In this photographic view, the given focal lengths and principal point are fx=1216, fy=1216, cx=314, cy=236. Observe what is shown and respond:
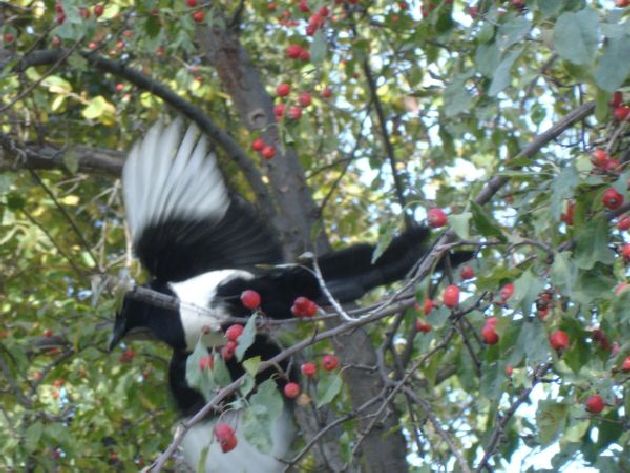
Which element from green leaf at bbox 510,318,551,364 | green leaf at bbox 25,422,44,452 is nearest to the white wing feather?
green leaf at bbox 25,422,44,452

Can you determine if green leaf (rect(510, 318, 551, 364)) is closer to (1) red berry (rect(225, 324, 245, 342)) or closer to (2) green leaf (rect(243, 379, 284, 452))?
(2) green leaf (rect(243, 379, 284, 452))

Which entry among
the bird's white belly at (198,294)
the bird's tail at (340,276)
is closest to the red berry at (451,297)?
the bird's tail at (340,276)

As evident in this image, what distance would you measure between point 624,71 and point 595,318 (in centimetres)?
81

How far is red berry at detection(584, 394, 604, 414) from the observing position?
2.00m

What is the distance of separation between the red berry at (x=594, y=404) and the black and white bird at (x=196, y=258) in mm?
1428

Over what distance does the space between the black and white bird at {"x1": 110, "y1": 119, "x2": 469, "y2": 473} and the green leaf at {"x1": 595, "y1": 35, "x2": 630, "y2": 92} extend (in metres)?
1.77

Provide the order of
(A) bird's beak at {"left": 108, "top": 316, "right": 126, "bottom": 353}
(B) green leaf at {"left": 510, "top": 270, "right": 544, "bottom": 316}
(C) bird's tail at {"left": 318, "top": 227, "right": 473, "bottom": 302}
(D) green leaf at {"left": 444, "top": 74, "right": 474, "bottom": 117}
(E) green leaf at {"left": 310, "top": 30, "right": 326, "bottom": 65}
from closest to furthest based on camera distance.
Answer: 1. (B) green leaf at {"left": 510, "top": 270, "right": 544, "bottom": 316}
2. (D) green leaf at {"left": 444, "top": 74, "right": 474, "bottom": 117}
3. (E) green leaf at {"left": 310, "top": 30, "right": 326, "bottom": 65}
4. (C) bird's tail at {"left": 318, "top": 227, "right": 473, "bottom": 302}
5. (A) bird's beak at {"left": 108, "top": 316, "right": 126, "bottom": 353}

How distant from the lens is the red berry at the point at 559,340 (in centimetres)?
183

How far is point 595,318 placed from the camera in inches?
93.4

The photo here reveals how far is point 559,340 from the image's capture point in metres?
1.83

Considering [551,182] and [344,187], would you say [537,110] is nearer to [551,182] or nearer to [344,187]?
[551,182]

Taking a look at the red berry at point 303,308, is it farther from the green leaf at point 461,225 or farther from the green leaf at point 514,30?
the green leaf at point 514,30

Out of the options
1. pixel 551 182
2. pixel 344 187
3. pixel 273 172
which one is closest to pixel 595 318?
pixel 551 182

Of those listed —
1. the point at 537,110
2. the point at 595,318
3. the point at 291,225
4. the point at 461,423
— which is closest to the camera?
the point at 595,318
